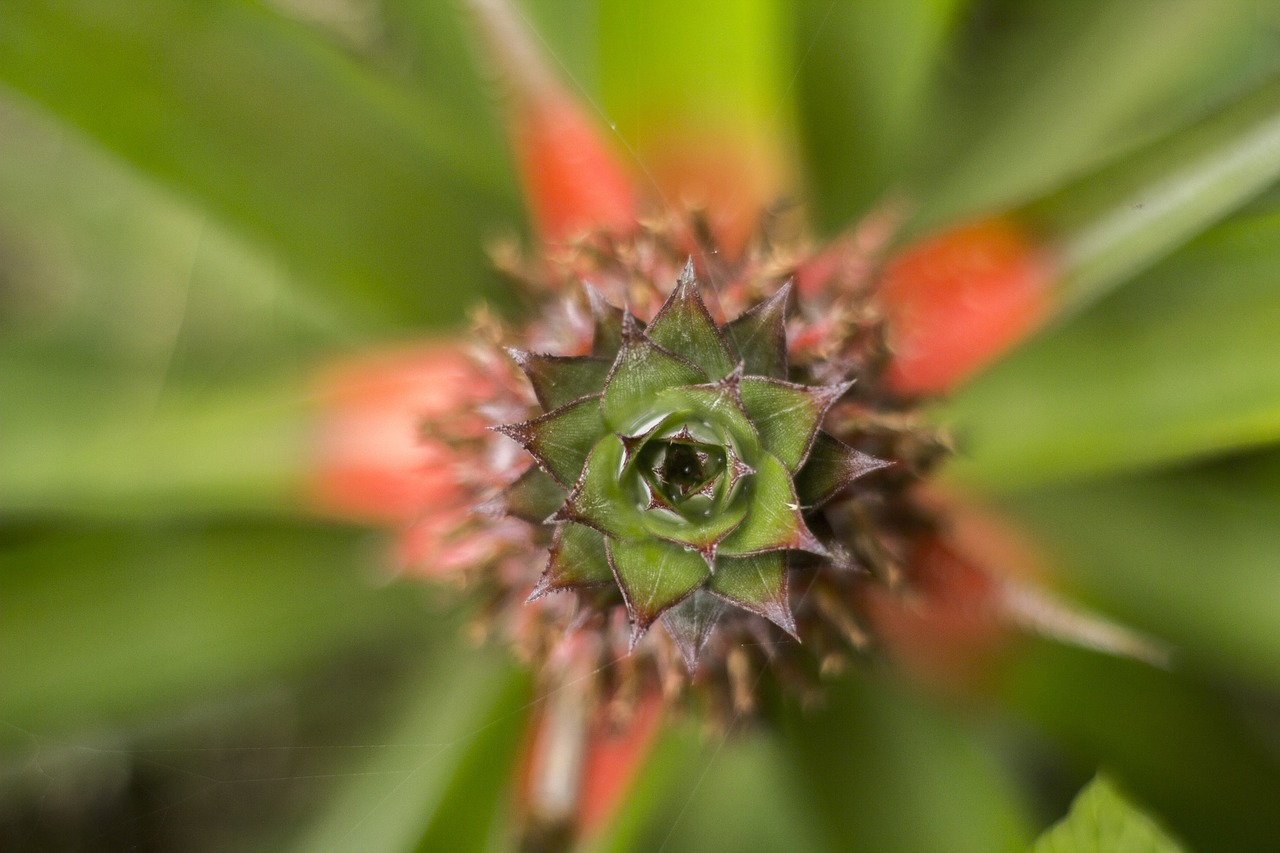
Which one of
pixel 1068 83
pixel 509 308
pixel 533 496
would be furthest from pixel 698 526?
pixel 1068 83

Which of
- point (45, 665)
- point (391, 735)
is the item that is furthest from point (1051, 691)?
point (45, 665)

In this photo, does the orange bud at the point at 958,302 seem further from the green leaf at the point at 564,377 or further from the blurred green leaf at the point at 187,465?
the blurred green leaf at the point at 187,465

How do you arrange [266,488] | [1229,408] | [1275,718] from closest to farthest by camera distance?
[1229,408] < [266,488] < [1275,718]

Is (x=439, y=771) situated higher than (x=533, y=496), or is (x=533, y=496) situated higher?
(x=533, y=496)

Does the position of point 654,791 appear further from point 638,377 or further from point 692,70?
point 692,70

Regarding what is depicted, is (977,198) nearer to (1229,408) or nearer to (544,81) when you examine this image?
(1229,408)

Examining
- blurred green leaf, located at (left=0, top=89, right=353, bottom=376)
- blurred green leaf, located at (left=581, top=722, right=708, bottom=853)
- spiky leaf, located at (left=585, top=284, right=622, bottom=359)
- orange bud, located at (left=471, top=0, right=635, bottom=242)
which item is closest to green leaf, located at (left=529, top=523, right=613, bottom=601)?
spiky leaf, located at (left=585, top=284, right=622, bottom=359)
